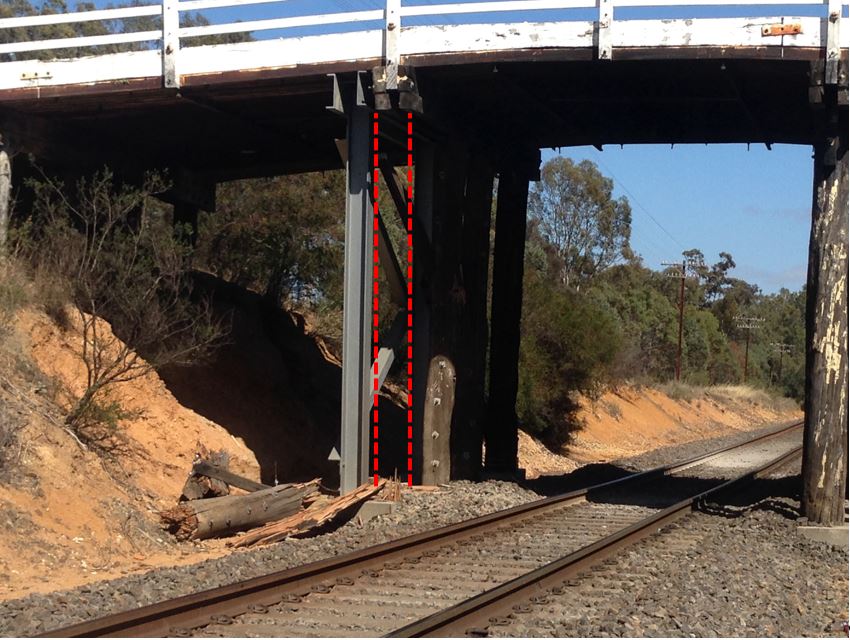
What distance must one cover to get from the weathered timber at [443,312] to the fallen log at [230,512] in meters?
3.07

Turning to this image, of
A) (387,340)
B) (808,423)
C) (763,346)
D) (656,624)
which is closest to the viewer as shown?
(656,624)

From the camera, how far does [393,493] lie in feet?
50.6

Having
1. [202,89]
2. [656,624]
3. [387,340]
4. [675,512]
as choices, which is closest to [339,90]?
[202,89]

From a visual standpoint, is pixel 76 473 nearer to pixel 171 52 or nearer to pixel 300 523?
pixel 300 523

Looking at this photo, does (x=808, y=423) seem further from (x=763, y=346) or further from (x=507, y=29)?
(x=763, y=346)

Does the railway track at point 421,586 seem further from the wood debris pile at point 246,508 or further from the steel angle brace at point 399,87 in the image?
the steel angle brace at point 399,87

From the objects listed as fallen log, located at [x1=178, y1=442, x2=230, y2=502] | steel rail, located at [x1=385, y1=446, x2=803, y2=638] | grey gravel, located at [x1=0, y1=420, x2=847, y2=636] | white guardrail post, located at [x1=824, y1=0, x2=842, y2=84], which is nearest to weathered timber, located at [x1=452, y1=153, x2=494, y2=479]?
grey gravel, located at [x1=0, y1=420, x2=847, y2=636]

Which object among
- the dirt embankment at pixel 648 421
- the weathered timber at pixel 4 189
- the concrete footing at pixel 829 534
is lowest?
the dirt embankment at pixel 648 421

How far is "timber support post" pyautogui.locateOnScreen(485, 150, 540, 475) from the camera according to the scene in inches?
784

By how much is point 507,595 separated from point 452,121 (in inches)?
389

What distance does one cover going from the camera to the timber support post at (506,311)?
19.9 metres

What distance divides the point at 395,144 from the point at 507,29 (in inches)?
136

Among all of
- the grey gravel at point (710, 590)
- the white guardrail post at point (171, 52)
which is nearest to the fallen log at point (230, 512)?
the grey gravel at point (710, 590)

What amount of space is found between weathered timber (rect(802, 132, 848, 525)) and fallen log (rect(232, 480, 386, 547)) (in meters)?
5.94
